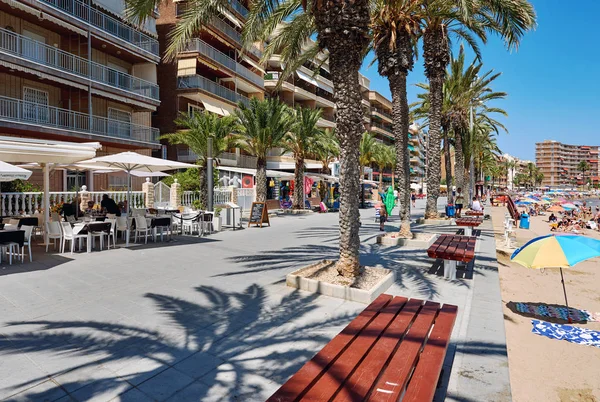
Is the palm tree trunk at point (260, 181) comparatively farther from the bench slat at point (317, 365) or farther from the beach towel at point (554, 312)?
the bench slat at point (317, 365)

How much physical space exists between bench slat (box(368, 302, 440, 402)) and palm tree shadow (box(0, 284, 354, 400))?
116 centimetres

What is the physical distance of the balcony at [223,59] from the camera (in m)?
27.9

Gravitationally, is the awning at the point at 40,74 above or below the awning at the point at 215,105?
below

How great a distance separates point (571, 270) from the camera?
419 inches

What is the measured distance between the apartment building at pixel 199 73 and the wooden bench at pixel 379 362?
84.0 feet

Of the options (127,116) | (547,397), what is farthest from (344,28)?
(127,116)

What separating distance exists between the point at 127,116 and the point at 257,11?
19693 mm

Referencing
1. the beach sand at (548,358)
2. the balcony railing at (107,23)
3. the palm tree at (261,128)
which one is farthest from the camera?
the palm tree at (261,128)

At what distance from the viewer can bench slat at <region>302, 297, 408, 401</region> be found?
2.37 m

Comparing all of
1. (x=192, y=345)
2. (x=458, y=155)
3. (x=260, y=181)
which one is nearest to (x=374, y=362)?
(x=192, y=345)

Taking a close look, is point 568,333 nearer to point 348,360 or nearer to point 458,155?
point 348,360

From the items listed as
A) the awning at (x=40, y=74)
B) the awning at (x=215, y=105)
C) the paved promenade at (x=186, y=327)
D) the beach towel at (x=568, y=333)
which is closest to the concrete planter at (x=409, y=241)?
the paved promenade at (x=186, y=327)

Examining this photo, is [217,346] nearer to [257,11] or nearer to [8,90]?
[257,11]

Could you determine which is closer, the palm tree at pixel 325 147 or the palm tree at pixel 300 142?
the palm tree at pixel 300 142
